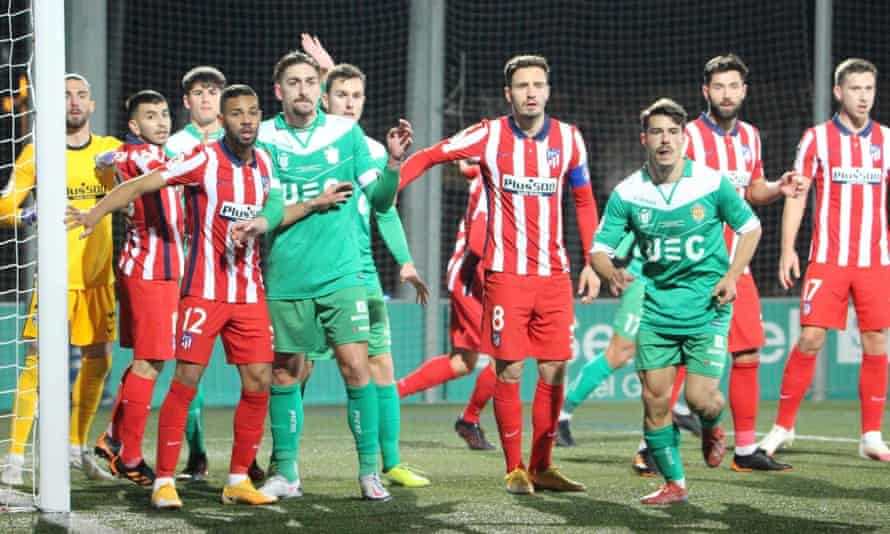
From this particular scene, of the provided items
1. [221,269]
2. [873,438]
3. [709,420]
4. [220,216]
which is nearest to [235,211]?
[220,216]

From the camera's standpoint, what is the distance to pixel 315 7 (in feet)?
53.0

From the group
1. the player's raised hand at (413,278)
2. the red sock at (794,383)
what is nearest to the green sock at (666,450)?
the player's raised hand at (413,278)

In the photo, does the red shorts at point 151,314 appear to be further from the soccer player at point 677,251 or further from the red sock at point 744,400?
the red sock at point 744,400

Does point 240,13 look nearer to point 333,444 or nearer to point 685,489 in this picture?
point 333,444

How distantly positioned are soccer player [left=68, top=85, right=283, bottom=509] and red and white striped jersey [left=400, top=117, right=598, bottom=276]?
792mm

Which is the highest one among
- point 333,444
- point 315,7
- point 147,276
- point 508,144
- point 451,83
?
point 315,7

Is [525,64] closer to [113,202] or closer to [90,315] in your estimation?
[113,202]

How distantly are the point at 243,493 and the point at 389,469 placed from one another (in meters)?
0.84

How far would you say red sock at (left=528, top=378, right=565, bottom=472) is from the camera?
5.68 meters

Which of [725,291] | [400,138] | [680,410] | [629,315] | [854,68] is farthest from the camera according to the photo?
[680,410]

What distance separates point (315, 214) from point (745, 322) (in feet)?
7.54

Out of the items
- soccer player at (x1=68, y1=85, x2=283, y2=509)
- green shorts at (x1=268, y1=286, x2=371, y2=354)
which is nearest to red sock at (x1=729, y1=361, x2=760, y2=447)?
green shorts at (x1=268, y1=286, x2=371, y2=354)

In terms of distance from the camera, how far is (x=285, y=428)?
18.0ft

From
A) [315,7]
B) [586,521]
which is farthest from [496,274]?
[315,7]
